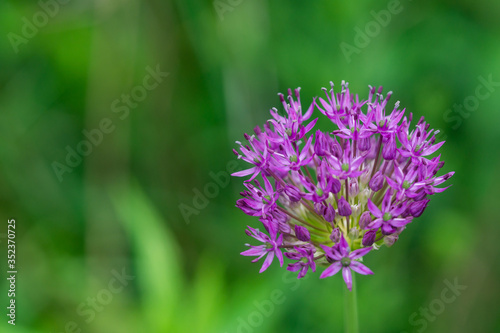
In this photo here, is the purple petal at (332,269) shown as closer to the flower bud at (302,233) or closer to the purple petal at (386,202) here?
the flower bud at (302,233)

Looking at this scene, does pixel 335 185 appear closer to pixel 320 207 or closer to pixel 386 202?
pixel 320 207

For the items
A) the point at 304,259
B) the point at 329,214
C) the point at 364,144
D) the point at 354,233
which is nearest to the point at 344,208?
the point at 329,214

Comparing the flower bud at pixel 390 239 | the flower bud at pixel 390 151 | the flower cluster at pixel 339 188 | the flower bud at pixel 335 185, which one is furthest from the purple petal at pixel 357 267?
the flower bud at pixel 390 151

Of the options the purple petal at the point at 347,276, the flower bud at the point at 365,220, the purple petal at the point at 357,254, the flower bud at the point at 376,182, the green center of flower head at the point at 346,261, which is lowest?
the purple petal at the point at 347,276

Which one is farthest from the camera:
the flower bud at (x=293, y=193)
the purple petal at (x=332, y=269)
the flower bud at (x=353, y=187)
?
the flower bud at (x=353, y=187)

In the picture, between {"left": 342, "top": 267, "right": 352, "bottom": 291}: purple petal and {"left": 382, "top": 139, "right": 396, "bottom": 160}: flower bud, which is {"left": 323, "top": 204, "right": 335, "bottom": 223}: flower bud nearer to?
{"left": 342, "top": 267, "right": 352, "bottom": 291}: purple petal

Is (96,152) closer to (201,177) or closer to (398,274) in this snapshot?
(201,177)

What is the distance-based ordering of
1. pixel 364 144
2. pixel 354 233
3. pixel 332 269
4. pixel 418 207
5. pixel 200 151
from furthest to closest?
pixel 200 151, pixel 364 144, pixel 354 233, pixel 418 207, pixel 332 269
